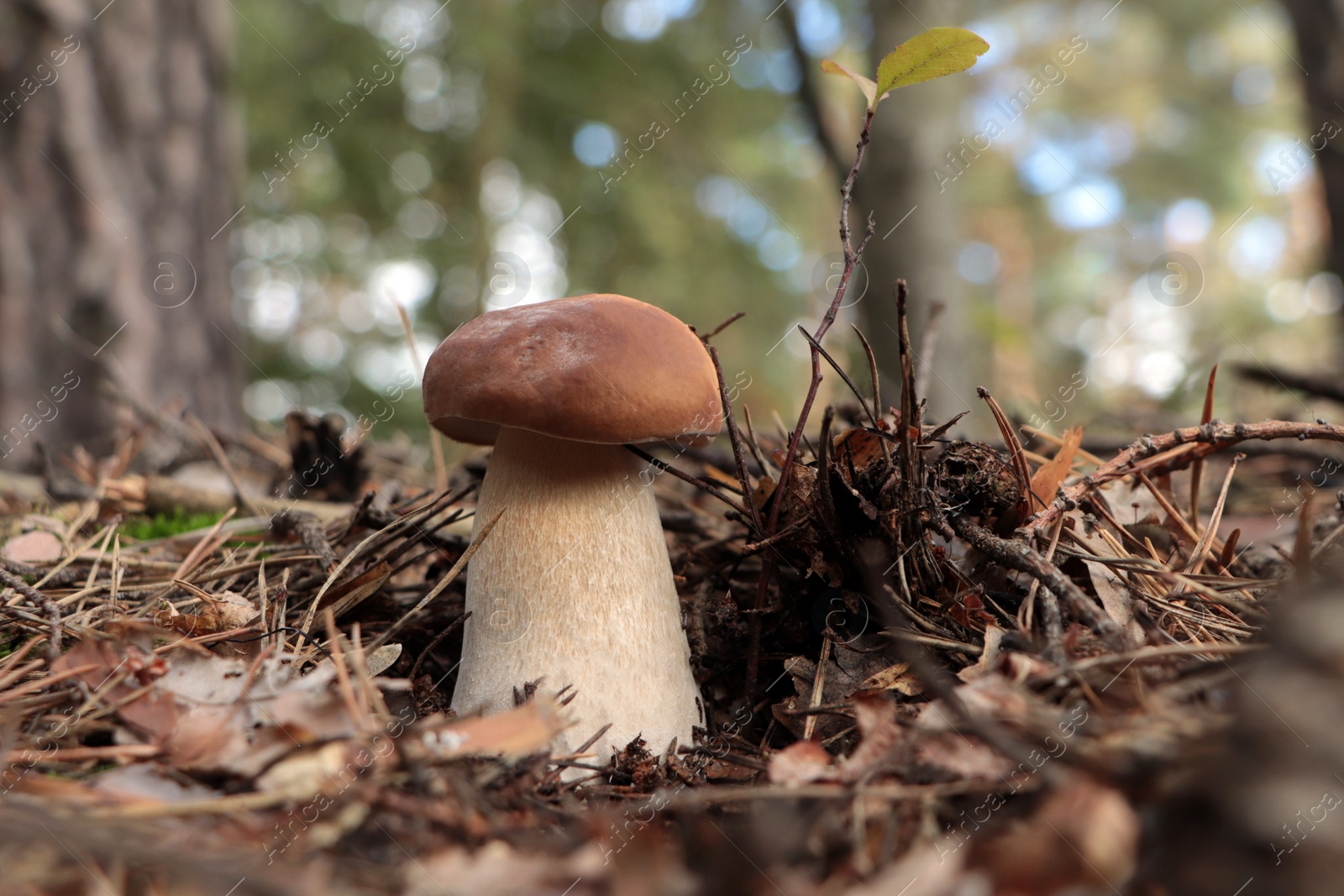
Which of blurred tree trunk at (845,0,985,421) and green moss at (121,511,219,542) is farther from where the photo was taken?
blurred tree trunk at (845,0,985,421)

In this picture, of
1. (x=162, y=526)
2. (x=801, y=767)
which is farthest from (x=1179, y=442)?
(x=162, y=526)

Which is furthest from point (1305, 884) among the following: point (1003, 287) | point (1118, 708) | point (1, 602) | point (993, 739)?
point (1003, 287)

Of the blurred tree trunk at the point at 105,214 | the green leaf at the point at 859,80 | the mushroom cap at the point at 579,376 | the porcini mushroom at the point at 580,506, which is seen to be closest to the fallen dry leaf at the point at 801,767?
the porcini mushroom at the point at 580,506

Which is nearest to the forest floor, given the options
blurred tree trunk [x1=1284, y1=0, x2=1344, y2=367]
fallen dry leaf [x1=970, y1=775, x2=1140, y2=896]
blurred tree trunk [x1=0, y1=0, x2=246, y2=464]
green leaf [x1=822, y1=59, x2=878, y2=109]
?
fallen dry leaf [x1=970, y1=775, x2=1140, y2=896]

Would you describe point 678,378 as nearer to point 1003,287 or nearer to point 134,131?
point 134,131

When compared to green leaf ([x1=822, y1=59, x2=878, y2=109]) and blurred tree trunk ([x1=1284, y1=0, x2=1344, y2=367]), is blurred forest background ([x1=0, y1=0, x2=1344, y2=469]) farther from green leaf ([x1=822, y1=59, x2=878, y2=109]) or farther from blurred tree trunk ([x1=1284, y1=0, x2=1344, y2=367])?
green leaf ([x1=822, y1=59, x2=878, y2=109])

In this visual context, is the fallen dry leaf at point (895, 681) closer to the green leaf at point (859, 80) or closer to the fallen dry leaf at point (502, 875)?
the fallen dry leaf at point (502, 875)
